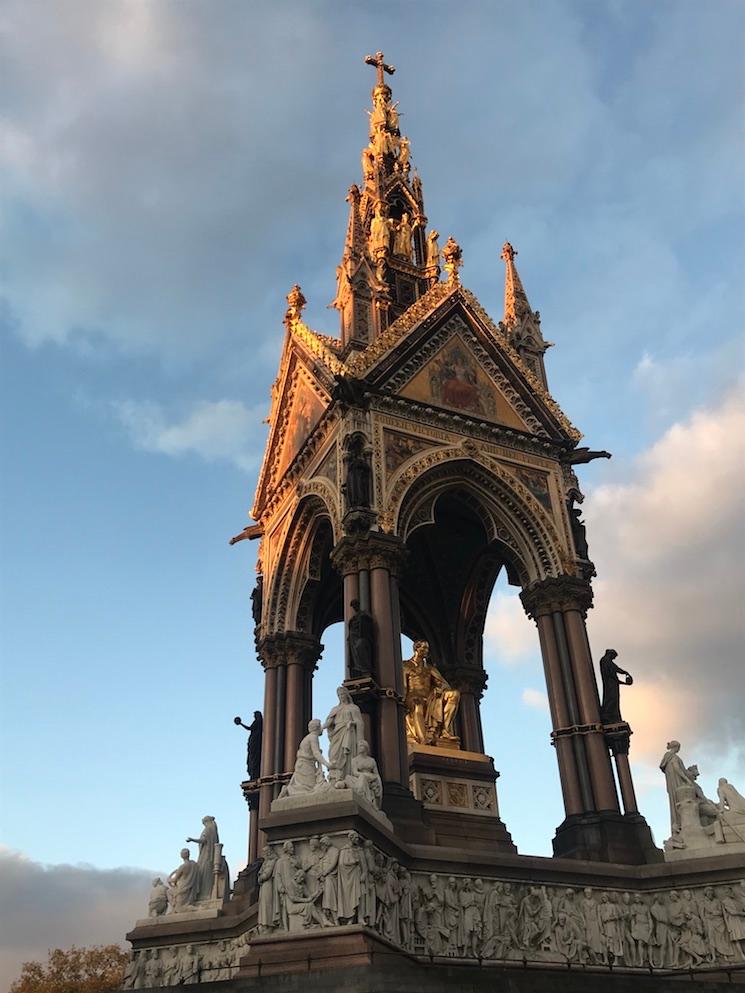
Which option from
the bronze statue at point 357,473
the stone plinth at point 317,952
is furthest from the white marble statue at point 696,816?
the bronze statue at point 357,473

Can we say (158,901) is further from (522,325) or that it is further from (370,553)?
(522,325)

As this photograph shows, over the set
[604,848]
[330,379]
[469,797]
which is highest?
[330,379]

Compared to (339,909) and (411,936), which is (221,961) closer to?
(411,936)

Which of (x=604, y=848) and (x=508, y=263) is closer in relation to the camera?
(x=604, y=848)

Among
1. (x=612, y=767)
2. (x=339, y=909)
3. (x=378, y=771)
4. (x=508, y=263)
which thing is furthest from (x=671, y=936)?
(x=508, y=263)

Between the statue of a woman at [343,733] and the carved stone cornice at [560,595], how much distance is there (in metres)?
5.83

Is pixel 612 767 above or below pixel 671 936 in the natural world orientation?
above

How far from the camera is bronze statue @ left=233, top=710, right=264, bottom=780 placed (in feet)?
64.6

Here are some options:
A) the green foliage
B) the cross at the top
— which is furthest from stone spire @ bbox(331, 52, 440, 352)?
the green foliage

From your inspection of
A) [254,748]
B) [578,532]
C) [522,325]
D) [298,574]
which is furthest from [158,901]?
[522,325]

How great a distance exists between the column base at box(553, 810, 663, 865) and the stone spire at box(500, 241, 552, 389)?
9.86m

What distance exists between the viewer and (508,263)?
24109 mm

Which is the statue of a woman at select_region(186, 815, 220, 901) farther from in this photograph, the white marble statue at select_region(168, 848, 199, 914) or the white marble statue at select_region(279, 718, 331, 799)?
the white marble statue at select_region(279, 718, 331, 799)

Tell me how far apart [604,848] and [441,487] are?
723cm
